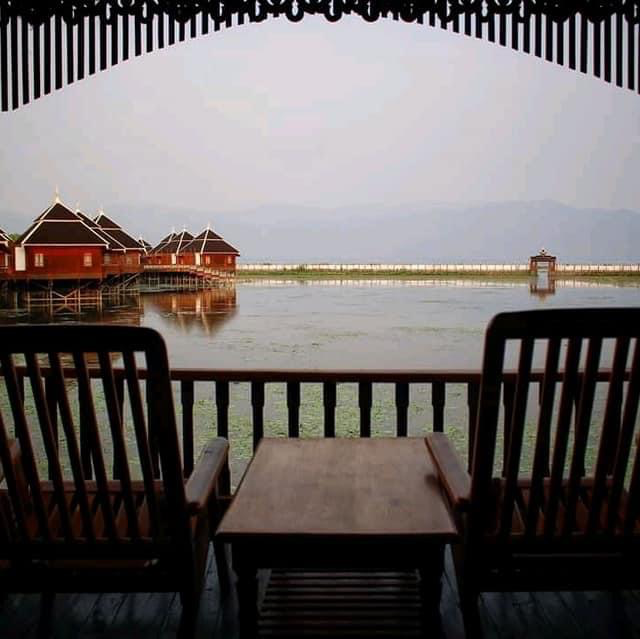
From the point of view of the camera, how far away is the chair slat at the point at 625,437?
161cm

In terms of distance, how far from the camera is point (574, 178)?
78.0m

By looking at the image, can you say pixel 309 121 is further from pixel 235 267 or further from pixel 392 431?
pixel 392 431

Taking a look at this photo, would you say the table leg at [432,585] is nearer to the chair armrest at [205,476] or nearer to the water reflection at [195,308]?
the chair armrest at [205,476]

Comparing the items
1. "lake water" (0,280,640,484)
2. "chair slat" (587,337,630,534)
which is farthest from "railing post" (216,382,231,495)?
"lake water" (0,280,640,484)

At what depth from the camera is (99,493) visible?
5.71 feet

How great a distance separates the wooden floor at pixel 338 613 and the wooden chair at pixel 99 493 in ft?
1.04

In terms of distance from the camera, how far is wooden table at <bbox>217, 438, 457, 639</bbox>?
160 cm

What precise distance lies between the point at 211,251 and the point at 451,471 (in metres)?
57.8

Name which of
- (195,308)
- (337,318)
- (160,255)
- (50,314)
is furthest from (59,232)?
(160,255)

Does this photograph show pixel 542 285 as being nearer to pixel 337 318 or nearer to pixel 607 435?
pixel 337 318

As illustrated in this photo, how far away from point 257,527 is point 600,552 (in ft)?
2.75

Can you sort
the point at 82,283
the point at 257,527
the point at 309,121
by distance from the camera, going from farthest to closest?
the point at 309,121 → the point at 82,283 → the point at 257,527

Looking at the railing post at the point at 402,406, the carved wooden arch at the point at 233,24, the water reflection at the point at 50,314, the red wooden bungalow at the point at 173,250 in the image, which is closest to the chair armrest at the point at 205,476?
the railing post at the point at 402,406

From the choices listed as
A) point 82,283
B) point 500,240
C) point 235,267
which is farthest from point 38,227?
point 500,240
